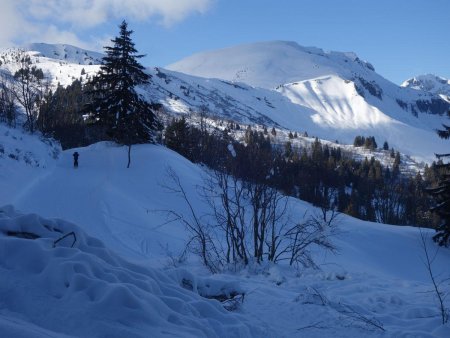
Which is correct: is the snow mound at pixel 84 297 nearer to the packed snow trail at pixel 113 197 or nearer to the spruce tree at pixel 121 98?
the packed snow trail at pixel 113 197

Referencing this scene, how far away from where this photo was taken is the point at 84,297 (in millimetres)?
3707

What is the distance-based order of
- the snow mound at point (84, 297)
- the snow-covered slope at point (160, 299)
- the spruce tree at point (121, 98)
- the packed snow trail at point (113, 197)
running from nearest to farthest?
the snow mound at point (84, 297)
the snow-covered slope at point (160, 299)
the packed snow trail at point (113, 197)
the spruce tree at point (121, 98)

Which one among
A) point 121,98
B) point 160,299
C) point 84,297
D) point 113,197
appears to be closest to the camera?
point 84,297

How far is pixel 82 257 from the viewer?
4.55 metres

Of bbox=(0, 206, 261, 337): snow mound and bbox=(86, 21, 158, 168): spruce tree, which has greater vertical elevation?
bbox=(86, 21, 158, 168): spruce tree

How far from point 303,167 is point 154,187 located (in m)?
65.6

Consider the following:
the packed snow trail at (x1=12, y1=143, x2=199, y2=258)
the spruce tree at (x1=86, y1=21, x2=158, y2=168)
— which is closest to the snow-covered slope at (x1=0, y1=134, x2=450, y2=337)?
the packed snow trail at (x1=12, y1=143, x2=199, y2=258)

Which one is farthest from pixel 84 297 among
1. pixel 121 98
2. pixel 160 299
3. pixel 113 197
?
pixel 121 98

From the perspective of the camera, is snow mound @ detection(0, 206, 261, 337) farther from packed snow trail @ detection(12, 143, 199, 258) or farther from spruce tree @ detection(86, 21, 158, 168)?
spruce tree @ detection(86, 21, 158, 168)

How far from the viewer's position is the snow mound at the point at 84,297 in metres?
3.35

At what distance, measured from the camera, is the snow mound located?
3352 mm

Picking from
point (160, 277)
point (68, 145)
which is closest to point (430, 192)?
point (160, 277)

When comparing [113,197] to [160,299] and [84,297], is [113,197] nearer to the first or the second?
[160,299]

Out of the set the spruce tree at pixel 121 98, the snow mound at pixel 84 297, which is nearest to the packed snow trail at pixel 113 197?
the spruce tree at pixel 121 98
